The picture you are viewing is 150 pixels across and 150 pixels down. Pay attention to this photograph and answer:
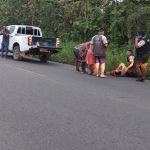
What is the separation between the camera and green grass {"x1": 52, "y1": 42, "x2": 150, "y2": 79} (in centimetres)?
2053

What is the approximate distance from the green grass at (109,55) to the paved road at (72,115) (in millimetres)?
5106

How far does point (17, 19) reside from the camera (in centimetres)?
3450

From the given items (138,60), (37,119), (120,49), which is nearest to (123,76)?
(138,60)

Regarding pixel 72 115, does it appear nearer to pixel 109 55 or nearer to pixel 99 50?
pixel 99 50

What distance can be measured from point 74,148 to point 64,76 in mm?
9926

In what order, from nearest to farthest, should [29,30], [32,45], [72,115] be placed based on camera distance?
[72,115], [32,45], [29,30]

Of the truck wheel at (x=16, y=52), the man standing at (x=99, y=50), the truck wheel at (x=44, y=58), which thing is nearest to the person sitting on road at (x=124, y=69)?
the man standing at (x=99, y=50)

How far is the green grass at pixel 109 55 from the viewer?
→ 67.4 ft

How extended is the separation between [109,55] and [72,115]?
1279cm

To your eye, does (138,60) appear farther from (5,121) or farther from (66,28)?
(66,28)

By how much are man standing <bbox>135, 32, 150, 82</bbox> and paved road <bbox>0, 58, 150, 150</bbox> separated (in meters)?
2.27

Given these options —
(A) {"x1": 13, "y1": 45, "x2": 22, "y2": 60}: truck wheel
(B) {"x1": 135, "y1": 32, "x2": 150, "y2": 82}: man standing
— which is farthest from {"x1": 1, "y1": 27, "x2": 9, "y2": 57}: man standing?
(B) {"x1": 135, "y1": 32, "x2": 150, "y2": 82}: man standing

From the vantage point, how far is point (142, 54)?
57.3ft

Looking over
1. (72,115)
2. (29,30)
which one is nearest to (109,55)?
(29,30)
